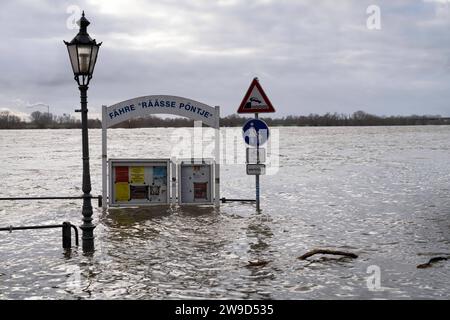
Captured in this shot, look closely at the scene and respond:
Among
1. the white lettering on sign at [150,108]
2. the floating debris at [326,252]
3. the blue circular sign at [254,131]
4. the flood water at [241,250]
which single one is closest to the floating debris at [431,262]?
the flood water at [241,250]

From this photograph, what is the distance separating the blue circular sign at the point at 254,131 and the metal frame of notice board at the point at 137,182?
2301 millimetres

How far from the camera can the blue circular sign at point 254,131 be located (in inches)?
542

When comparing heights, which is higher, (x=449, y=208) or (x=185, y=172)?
(x=185, y=172)

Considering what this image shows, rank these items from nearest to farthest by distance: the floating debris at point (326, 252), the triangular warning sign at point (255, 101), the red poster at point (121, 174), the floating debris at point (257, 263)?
the floating debris at point (257, 263) → the floating debris at point (326, 252) → the triangular warning sign at point (255, 101) → the red poster at point (121, 174)

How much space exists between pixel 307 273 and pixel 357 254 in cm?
152

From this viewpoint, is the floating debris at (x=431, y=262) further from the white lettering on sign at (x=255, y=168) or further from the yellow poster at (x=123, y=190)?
the yellow poster at (x=123, y=190)

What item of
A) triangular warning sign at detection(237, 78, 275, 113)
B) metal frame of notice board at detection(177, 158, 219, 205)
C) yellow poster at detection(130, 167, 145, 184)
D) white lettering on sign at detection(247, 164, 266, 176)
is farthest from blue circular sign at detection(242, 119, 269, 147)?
yellow poster at detection(130, 167, 145, 184)

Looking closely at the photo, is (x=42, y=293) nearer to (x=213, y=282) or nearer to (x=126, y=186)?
(x=213, y=282)

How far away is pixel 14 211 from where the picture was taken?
1462 cm

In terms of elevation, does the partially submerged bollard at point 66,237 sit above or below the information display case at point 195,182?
below

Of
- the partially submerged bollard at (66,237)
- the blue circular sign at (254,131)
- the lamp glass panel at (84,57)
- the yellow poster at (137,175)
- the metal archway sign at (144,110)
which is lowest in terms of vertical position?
the partially submerged bollard at (66,237)

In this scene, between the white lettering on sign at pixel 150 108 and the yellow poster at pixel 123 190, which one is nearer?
the white lettering on sign at pixel 150 108

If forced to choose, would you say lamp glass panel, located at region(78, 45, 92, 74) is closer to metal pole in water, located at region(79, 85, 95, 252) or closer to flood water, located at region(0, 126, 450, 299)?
metal pole in water, located at region(79, 85, 95, 252)
